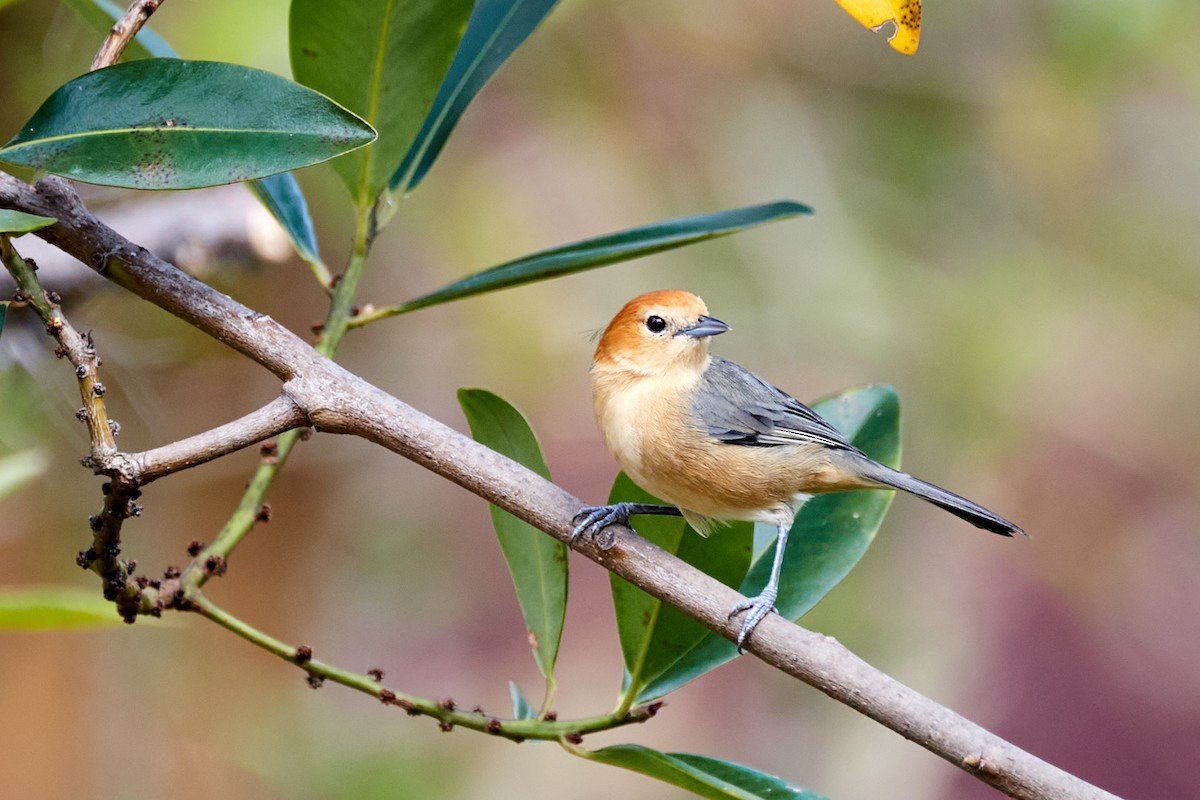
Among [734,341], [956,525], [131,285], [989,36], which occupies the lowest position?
[131,285]

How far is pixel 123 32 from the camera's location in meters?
1.31

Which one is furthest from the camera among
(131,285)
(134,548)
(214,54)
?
(134,548)

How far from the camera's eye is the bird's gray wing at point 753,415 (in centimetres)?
186

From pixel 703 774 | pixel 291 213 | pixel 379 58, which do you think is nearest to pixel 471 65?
pixel 379 58

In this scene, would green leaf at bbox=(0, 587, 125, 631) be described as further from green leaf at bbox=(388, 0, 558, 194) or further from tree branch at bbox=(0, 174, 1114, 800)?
green leaf at bbox=(388, 0, 558, 194)

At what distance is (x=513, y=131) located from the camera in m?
4.08

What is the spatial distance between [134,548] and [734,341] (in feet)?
6.73

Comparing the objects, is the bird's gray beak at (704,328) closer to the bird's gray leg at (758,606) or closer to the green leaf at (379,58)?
the bird's gray leg at (758,606)

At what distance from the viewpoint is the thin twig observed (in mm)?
1304

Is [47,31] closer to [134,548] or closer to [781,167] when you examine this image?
[134,548]

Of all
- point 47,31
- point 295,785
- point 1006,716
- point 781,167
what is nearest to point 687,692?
point 1006,716

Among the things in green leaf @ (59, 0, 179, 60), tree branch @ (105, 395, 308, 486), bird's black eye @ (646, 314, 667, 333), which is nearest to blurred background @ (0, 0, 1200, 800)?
green leaf @ (59, 0, 179, 60)

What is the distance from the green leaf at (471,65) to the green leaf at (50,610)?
0.77m

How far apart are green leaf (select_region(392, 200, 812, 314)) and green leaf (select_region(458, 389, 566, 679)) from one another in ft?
0.54
